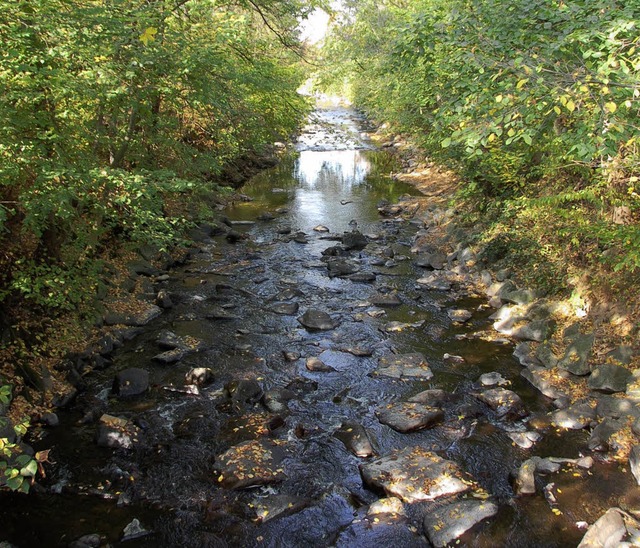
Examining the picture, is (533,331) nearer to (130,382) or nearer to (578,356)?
(578,356)

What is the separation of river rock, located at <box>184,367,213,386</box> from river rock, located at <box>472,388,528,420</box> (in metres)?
4.77

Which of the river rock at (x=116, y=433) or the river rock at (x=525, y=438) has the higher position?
the river rock at (x=525, y=438)

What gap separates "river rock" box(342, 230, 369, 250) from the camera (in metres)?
17.5

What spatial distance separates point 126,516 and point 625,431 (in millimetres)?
6989

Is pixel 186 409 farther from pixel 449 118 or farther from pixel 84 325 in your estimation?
pixel 449 118

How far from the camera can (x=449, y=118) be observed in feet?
21.1

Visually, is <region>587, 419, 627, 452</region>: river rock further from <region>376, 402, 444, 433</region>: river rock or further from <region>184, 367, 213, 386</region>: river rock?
<region>184, 367, 213, 386</region>: river rock

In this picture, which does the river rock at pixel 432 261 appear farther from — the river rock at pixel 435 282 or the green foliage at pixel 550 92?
the green foliage at pixel 550 92

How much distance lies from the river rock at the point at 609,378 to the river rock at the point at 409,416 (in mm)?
2707

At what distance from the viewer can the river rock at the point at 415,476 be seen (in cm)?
684

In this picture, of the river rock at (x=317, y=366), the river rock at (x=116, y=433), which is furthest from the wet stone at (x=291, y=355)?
the river rock at (x=116, y=433)

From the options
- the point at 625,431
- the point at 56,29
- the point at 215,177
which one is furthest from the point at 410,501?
the point at 215,177

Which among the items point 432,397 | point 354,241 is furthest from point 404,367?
point 354,241

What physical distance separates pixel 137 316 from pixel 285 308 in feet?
11.2
